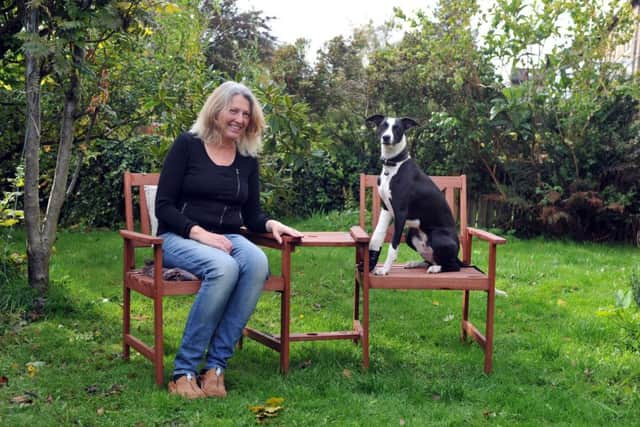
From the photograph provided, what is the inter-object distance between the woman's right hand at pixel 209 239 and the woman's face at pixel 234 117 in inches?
21.6

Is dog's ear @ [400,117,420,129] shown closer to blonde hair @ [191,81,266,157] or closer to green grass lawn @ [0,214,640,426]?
blonde hair @ [191,81,266,157]

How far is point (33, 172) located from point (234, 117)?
1678mm

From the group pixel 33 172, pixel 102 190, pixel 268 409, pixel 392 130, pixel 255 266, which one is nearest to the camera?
pixel 268 409

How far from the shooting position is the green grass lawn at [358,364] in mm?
2869

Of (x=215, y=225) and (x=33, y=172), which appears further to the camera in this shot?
(x=33, y=172)

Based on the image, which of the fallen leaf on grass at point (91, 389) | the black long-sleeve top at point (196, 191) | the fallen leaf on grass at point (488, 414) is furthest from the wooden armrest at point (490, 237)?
the fallen leaf on grass at point (91, 389)

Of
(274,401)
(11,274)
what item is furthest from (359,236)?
(11,274)

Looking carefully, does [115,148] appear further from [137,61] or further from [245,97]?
[245,97]

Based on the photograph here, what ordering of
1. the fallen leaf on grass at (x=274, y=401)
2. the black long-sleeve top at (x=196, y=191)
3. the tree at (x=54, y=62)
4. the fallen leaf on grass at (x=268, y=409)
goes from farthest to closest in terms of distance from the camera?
the tree at (x=54, y=62) → the black long-sleeve top at (x=196, y=191) → the fallen leaf on grass at (x=274, y=401) → the fallen leaf on grass at (x=268, y=409)

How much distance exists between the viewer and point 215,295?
305 centimetres

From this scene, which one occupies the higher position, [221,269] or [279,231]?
[279,231]

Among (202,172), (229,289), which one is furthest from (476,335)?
(202,172)

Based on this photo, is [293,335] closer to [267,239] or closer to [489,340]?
[267,239]

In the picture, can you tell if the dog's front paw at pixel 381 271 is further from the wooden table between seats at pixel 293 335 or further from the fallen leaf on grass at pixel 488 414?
the fallen leaf on grass at pixel 488 414
